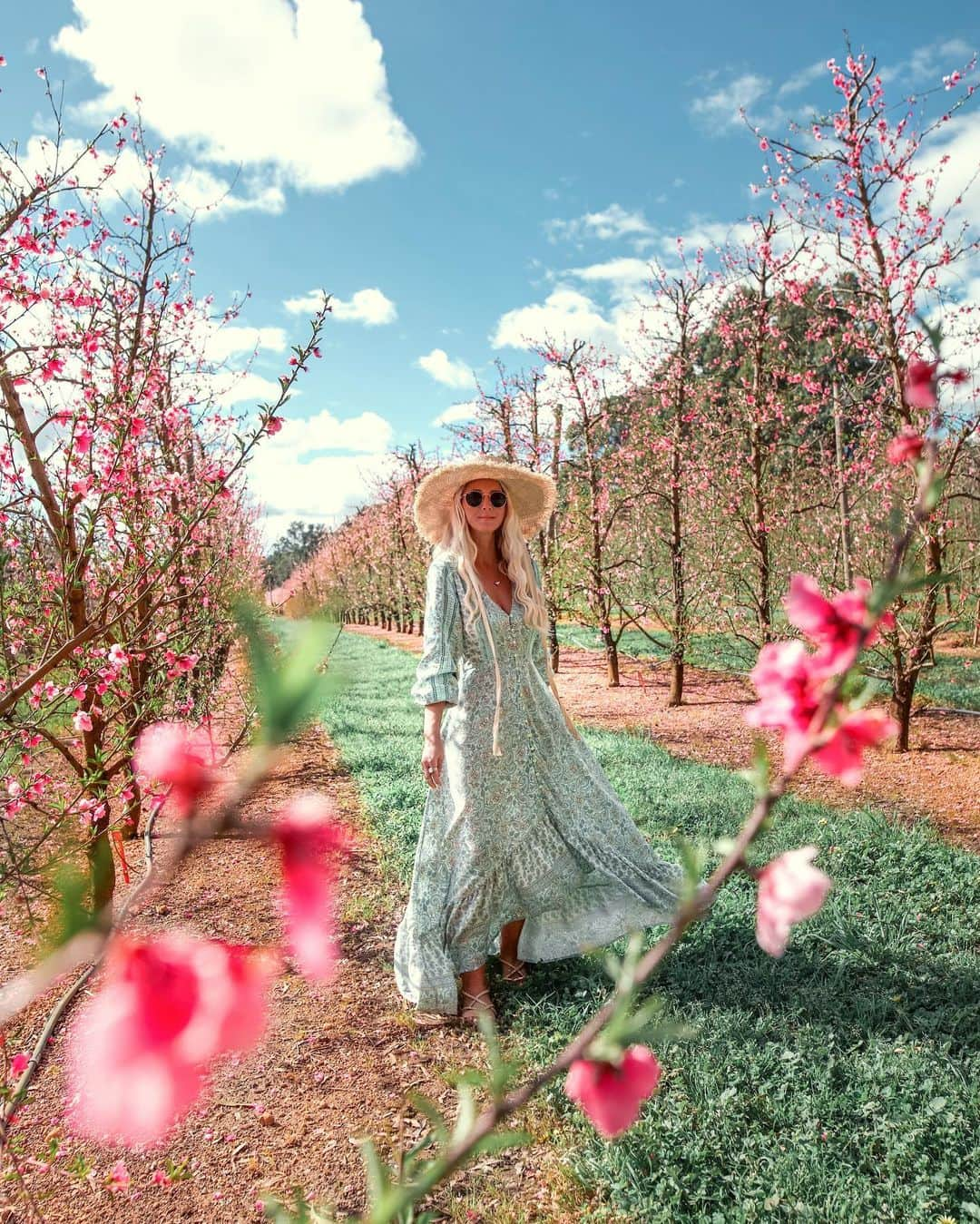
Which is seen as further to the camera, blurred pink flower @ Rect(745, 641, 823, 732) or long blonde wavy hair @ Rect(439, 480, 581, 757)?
long blonde wavy hair @ Rect(439, 480, 581, 757)

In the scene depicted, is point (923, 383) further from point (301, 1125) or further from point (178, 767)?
point (301, 1125)

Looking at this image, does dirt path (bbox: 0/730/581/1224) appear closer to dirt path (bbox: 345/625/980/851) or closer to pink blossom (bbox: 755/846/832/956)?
pink blossom (bbox: 755/846/832/956)

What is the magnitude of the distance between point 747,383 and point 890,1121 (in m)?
7.29

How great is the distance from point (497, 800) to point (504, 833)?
12cm

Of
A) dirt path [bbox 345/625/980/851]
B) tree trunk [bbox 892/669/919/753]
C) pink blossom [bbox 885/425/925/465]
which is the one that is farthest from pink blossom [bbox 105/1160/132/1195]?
tree trunk [bbox 892/669/919/753]

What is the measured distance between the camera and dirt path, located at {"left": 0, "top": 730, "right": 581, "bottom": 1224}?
7.29 ft

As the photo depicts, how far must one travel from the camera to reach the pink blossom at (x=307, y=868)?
0.41 m

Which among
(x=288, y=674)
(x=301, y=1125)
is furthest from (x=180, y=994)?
(x=301, y=1125)

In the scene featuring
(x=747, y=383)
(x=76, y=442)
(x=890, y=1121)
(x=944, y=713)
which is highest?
(x=747, y=383)

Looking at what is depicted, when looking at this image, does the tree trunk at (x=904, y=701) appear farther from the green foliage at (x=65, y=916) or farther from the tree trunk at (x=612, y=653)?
the green foliage at (x=65, y=916)

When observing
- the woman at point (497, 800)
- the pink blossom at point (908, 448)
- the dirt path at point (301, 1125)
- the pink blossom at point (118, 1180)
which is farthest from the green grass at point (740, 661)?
the pink blossom at point (908, 448)

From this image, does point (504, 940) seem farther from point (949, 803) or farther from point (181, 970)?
point (949, 803)

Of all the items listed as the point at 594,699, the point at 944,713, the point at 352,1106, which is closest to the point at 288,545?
the point at 594,699

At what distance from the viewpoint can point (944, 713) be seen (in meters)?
7.44
